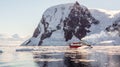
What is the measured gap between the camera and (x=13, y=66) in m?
51.0

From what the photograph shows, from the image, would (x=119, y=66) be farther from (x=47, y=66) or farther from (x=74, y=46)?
(x=74, y=46)

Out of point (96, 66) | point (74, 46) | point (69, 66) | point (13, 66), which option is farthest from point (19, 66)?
point (74, 46)

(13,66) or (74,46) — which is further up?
(13,66)

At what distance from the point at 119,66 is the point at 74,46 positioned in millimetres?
115116

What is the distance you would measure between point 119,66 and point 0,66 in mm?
19847

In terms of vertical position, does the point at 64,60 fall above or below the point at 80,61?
below

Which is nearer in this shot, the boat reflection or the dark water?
the boat reflection

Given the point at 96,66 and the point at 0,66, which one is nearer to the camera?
the point at 96,66

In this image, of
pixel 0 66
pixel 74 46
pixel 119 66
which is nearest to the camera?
pixel 119 66

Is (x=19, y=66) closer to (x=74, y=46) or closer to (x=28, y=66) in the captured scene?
(x=28, y=66)

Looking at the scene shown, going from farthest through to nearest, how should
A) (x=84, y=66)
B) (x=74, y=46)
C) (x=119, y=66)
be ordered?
1. (x=74, y=46)
2. (x=84, y=66)
3. (x=119, y=66)

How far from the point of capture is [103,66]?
4644cm

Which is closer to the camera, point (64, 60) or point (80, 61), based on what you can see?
point (80, 61)

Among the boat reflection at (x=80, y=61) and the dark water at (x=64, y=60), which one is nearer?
the boat reflection at (x=80, y=61)
